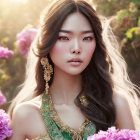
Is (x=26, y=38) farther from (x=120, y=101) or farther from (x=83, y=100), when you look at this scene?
(x=120, y=101)

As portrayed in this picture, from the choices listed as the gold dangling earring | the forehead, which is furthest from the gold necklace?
the forehead

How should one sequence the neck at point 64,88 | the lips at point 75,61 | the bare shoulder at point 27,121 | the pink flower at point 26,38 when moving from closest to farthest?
1. the lips at point 75,61
2. the bare shoulder at point 27,121
3. the neck at point 64,88
4. the pink flower at point 26,38

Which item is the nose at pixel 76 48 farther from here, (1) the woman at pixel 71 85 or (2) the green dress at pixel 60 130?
(2) the green dress at pixel 60 130

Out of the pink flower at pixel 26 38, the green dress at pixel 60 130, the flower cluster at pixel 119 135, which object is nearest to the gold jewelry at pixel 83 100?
the green dress at pixel 60 130

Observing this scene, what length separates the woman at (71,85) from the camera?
13.1 feet

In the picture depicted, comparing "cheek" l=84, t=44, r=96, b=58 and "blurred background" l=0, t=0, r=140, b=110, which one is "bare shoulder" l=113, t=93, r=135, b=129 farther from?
"blurred background" l=0, t=0, r=140, b=110

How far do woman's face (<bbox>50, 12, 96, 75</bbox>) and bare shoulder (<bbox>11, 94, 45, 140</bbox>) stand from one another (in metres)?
0.46

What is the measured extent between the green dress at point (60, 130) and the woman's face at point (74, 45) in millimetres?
422

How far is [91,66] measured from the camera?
14.1 feet

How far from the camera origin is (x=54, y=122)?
4.08m

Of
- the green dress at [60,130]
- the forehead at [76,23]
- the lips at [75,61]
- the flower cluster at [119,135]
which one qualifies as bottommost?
the green dress at [60,130]

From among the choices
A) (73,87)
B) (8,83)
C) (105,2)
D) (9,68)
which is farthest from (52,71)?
(9,68)

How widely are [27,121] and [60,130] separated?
1.00 feet

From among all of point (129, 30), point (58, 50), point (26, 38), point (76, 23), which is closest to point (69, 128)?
point (58, 50)
